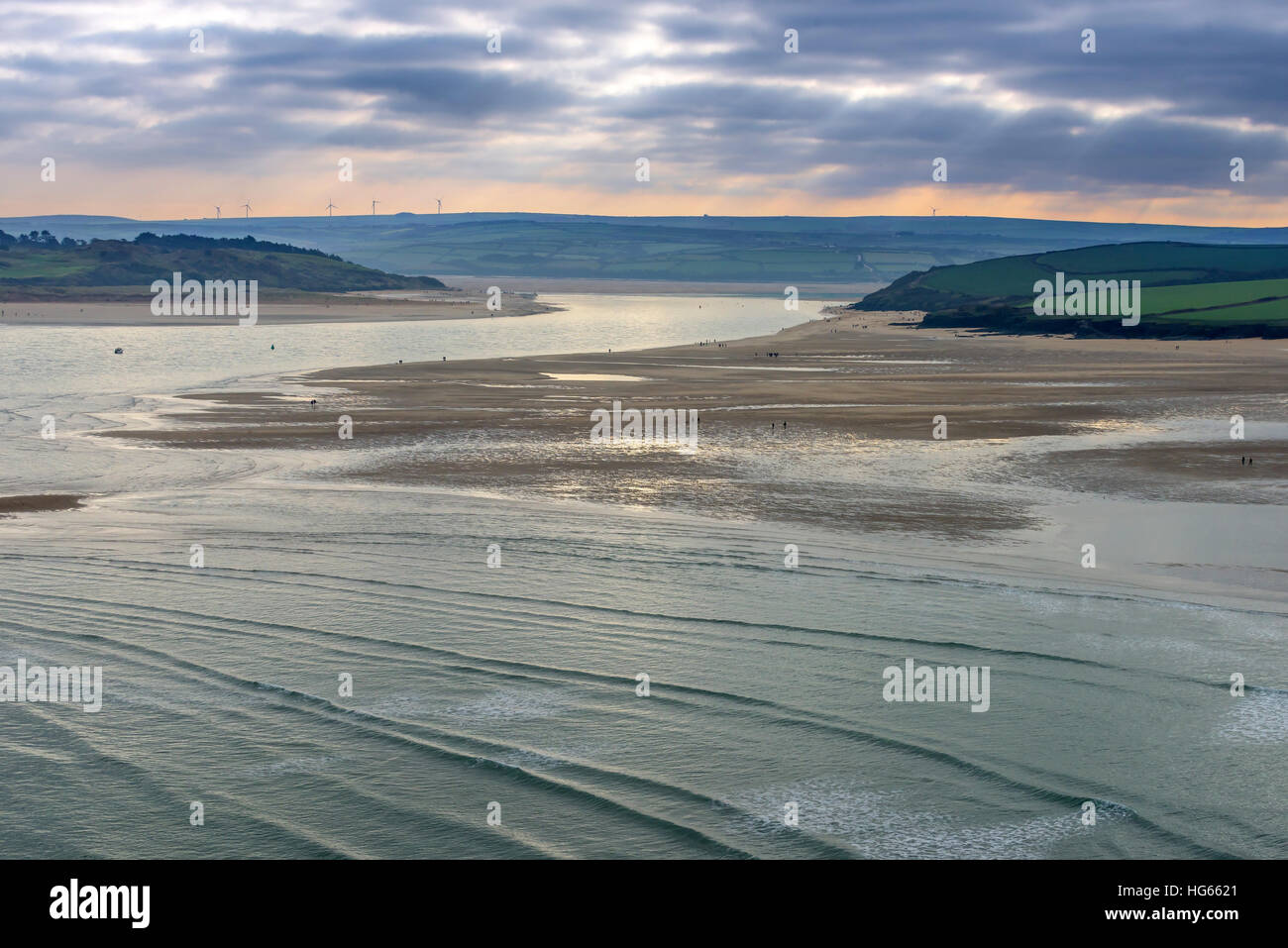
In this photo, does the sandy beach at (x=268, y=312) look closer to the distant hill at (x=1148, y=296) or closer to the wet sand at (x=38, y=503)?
the distant hill at (x=1148, y=296)

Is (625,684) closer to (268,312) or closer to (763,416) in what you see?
(763,416)

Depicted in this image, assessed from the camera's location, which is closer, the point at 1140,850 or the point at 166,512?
the point at 1140,850

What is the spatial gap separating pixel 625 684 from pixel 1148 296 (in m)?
143

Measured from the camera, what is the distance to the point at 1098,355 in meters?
95.2

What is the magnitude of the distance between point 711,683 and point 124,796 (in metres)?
9.29

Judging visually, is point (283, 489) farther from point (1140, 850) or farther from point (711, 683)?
point (1140, 850)

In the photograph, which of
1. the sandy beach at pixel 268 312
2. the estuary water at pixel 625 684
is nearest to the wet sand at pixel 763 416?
the estuary water at pixel 625 684

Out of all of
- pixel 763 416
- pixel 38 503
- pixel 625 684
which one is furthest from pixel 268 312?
pixel 625 684

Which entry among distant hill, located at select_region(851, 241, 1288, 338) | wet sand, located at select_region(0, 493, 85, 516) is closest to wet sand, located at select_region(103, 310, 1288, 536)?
wet sand, located at select_region(0, 493, 85, 516)

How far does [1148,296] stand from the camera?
147125 mm

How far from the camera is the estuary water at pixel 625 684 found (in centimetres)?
1588

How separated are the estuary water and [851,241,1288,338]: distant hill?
3601 inches

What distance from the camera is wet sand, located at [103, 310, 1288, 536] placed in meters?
38.2
